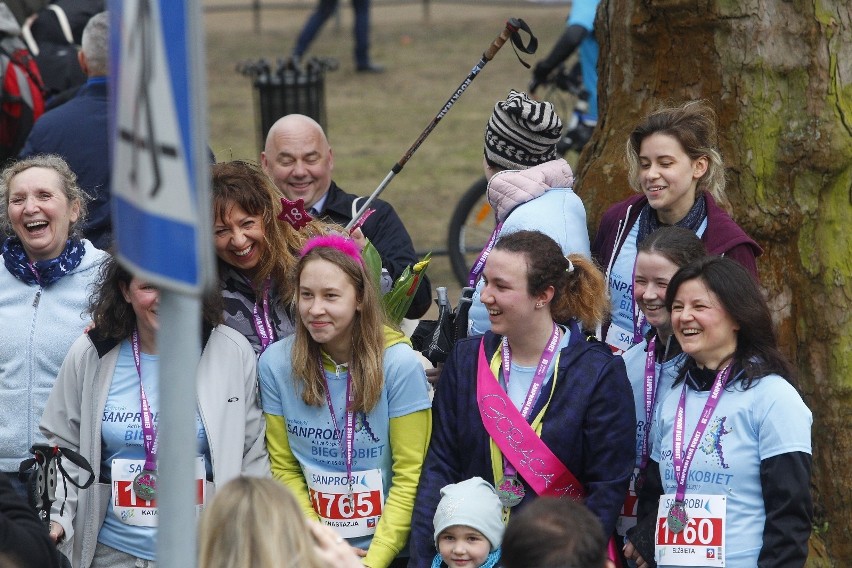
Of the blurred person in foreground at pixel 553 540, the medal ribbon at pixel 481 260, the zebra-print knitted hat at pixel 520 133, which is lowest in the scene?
the blurred person in foreground at pixel 553 540

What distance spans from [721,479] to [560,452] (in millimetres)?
511

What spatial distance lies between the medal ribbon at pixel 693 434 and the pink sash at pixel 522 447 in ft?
1.19

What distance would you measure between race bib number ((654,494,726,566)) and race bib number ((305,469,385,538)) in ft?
3.17

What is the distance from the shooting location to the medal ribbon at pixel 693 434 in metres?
3.99

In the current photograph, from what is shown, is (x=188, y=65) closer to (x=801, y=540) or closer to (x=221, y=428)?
(x=221, y=428)

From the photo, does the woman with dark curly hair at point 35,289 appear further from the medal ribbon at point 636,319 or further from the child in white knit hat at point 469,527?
the medal ribbon at point 636,319

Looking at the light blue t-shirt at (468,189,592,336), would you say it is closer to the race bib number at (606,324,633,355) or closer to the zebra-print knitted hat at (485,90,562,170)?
the zebra-print knitted hat at (485,90,562,170)

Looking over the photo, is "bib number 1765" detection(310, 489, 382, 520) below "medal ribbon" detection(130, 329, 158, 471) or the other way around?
below

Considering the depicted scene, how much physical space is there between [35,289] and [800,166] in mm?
3056

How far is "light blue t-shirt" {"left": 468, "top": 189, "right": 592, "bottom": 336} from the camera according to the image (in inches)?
188

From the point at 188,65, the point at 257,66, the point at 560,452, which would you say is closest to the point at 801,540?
the point at 560,452

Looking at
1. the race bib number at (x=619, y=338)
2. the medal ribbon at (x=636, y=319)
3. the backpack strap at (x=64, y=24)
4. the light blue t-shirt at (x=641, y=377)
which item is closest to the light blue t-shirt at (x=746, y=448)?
the light blue t-shirt at (x=641, y=377)

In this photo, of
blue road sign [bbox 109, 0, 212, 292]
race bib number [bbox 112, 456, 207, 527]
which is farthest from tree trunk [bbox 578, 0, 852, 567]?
blue road sign [bbox 109, 0, 212, 292]

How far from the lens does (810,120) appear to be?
5352 mm
